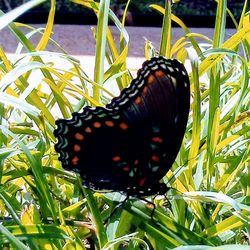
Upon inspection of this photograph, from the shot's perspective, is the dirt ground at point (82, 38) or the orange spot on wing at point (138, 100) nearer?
the orange spot on wing at point (138, 100)

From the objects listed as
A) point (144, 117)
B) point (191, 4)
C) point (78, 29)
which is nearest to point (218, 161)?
point (144, 117)

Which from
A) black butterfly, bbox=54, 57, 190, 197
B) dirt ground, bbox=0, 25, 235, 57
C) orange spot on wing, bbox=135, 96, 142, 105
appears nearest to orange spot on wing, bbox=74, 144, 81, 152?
black butterfly, bbox=54, 57, 190, 197

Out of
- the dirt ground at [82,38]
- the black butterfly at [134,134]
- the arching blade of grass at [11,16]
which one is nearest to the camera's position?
the arching blade of grass at [11,16]

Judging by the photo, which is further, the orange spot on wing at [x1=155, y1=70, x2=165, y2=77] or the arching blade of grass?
the orange spot on wing at [x1=155, y1=70, x2=165, y2=77]

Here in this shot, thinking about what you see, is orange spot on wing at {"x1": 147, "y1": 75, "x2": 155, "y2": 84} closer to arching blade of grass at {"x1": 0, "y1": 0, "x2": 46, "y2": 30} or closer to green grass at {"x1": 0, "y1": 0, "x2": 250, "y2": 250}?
green grass at {"x1": 0, "y1": 0, "x2": 250, "y2": 250}

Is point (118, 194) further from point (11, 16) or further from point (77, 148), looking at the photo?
point (11, 16)

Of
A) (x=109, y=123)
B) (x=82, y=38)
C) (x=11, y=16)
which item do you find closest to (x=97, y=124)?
(x=109, y=123)

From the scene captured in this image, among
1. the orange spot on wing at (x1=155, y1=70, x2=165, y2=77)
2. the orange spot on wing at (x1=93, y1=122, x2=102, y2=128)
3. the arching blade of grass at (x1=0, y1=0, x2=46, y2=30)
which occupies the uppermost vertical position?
the arching blade of grass at (x1=0, y1=0, x2=46, y2=30)

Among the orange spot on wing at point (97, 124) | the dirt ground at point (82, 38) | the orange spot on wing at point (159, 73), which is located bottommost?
the dirt ground at point (82, 38)

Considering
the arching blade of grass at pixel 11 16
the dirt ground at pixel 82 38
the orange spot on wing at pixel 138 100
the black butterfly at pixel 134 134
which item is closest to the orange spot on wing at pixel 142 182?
the black butterfly at pixel 134 134

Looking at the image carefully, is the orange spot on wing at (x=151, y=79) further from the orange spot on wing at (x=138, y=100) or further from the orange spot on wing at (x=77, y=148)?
the orange spot on wing at (x=77, y=148)
